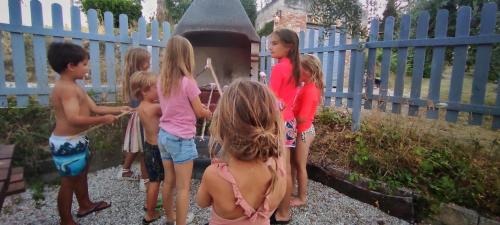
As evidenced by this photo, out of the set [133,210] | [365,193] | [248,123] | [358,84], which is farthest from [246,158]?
[358,84]

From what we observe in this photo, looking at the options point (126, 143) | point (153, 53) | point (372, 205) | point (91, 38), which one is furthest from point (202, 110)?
point (153, 53)

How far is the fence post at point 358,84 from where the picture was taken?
3.70 meters

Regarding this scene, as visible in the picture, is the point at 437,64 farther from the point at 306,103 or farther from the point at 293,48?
the point at 293,48

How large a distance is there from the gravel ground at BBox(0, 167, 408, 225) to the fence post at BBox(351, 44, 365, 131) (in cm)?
115

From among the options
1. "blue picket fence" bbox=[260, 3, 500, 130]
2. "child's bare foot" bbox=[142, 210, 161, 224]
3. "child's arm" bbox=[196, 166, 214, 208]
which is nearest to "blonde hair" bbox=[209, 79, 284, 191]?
"child's arm" bbox=[196, 166, 214, 208]

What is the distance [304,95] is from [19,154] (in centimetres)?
296

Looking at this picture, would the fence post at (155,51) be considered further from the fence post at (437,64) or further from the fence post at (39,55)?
the fence post at (437,64)

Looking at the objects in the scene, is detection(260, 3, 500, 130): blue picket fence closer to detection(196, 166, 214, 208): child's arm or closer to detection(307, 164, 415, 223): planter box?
detection(307, 164, 415, 223): planter box

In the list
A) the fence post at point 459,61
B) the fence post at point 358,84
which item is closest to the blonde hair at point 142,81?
the fence post at point 358,84

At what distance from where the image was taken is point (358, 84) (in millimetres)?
3768

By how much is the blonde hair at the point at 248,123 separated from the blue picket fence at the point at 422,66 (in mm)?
2645

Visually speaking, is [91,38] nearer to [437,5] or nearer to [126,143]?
[126,143]

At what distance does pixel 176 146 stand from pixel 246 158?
88 cm

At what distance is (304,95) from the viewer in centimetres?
237
